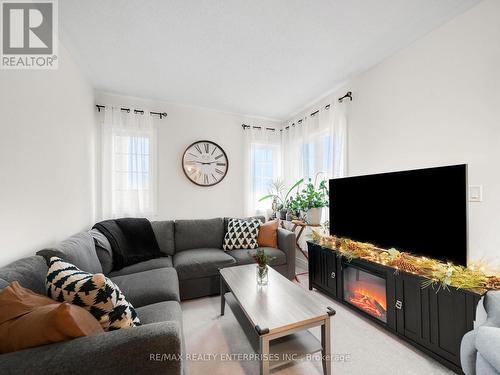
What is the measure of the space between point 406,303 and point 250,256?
5.28 feet

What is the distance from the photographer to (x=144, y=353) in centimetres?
81

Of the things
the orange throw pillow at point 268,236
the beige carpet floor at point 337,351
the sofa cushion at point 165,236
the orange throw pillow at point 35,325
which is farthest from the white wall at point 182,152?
the orange throw pillow at point 35,325

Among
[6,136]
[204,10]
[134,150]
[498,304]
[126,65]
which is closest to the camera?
[498,304]

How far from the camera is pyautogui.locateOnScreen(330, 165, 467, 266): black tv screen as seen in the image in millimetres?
1553

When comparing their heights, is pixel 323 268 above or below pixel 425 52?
below

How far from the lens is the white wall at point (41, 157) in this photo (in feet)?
4.42

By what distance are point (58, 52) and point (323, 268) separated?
3.38m

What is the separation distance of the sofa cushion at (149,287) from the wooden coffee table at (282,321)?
51 cm

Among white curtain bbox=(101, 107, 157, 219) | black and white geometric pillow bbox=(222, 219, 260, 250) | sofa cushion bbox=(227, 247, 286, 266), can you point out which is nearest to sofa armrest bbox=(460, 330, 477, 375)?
sofa cushion bbox=(227, 247, 286, 266)

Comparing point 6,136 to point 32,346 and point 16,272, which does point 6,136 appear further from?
point 32,346

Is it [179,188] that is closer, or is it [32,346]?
[32,346]

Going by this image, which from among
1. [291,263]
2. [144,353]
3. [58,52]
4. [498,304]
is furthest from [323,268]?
[58,52]

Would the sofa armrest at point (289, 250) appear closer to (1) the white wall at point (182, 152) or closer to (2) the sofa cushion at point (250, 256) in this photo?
(2) the sofa cushion at point (250, 256)

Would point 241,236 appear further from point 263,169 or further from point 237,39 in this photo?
point 237,39
